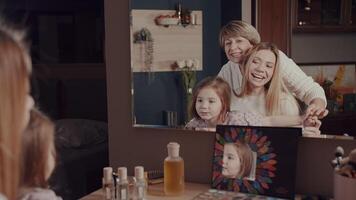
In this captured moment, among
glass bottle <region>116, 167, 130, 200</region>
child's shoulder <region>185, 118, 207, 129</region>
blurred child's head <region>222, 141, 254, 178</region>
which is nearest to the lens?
glass bottle <region>116, 167, 130, 200</region>

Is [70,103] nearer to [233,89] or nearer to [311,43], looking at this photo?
[233,89]

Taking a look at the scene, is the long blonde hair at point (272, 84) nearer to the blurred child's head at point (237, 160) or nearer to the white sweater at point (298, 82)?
the white sweater at point (298, 82)

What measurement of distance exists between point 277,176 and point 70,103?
2.64ft

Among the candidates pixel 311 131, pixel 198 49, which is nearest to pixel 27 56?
pixel 198 49

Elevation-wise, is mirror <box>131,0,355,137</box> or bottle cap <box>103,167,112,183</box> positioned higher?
mirror <box>131,0,355,137</box>

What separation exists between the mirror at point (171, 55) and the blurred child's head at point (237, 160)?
0.20 metres

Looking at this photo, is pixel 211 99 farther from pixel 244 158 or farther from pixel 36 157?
pixel 36 157

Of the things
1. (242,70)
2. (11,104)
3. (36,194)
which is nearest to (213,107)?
(242,70)

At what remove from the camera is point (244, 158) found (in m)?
1.37

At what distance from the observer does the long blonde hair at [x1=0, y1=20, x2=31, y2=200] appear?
67cm

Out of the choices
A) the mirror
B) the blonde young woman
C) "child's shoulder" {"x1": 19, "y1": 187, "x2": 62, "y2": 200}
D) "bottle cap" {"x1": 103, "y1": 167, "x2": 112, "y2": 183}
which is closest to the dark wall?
the mirror

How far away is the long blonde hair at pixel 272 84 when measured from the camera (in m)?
1.36

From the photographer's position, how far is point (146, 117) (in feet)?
5.22

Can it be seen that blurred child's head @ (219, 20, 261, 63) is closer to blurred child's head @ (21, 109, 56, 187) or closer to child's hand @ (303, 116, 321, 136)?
child's hand @ (303, 116, 321, 136)
